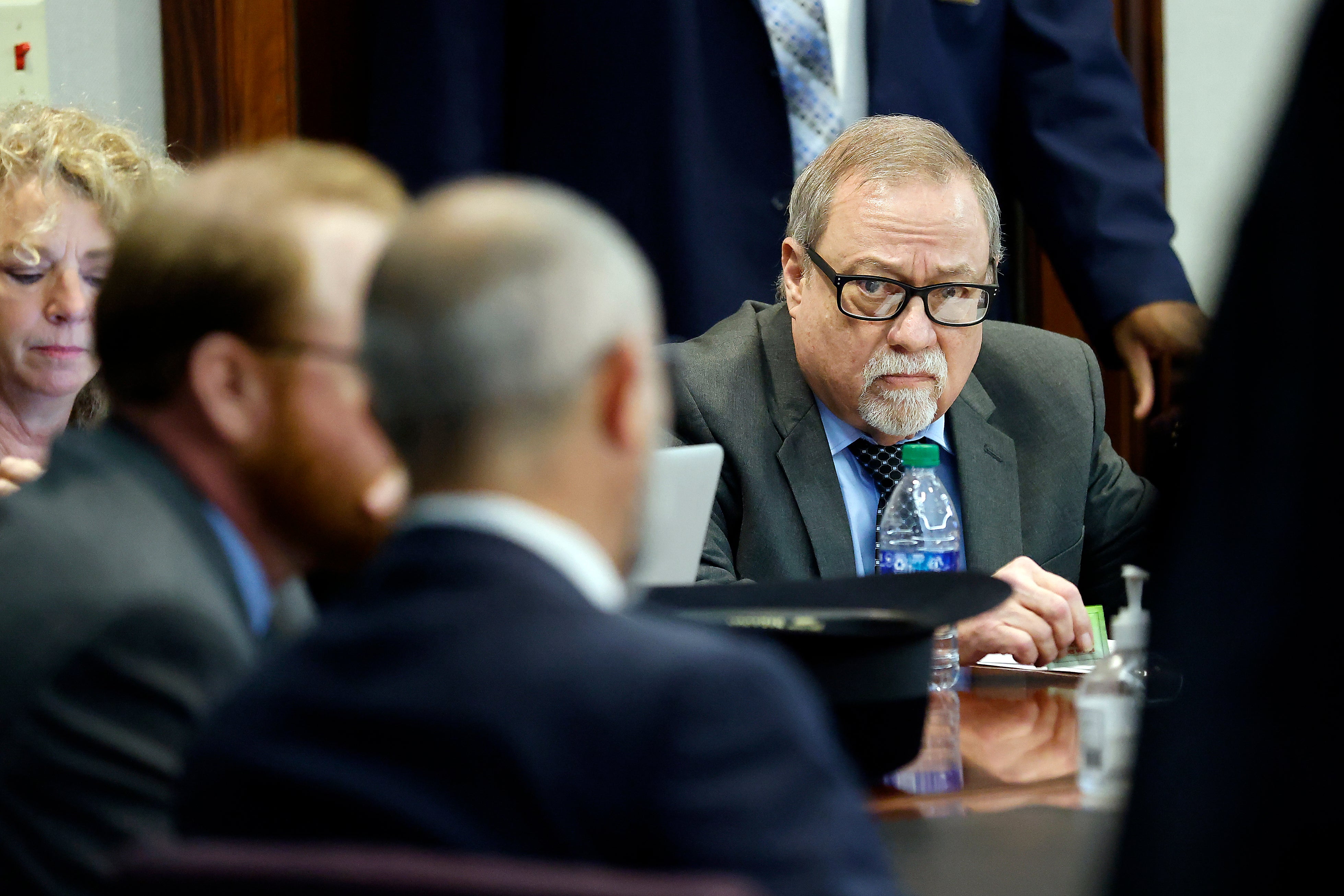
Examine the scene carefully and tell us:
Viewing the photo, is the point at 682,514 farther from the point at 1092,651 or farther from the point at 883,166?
the point at 883,166

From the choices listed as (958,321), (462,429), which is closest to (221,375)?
(462,429)

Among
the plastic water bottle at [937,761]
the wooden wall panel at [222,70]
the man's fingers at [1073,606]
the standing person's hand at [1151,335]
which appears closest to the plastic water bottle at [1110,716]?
the plastic water bottle at [937,761]

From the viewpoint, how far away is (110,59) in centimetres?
292

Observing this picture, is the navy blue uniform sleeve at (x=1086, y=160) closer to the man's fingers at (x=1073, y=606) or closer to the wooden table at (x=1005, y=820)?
the man's fingers at (x=1073, y=606)

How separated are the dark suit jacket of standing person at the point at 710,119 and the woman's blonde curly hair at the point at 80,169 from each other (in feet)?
1.92

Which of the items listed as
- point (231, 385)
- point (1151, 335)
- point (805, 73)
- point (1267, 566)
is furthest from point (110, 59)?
point (1267, 566)

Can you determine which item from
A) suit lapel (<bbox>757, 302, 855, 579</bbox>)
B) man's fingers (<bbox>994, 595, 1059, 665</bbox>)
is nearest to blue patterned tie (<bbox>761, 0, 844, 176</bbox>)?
suit lapel (<bbox>757, 302, 855, 579</bbox>)

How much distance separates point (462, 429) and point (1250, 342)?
35cm

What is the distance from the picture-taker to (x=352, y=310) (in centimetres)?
96

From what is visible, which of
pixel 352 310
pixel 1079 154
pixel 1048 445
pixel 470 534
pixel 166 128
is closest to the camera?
pixel 470 534

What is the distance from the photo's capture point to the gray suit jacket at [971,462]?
217cm

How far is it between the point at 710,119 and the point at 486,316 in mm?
2073

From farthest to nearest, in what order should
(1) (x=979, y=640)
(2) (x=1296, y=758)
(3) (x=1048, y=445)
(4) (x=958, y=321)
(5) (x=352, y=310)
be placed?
(3) (x=1048, y=445)
(4) (x=958, y=321)
(1) (x=979, y=640)
(5) (x=352, y=310)
(2) (x=1296, y=758)

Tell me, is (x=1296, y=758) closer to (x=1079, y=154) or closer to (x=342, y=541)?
(x=342, y=541)
